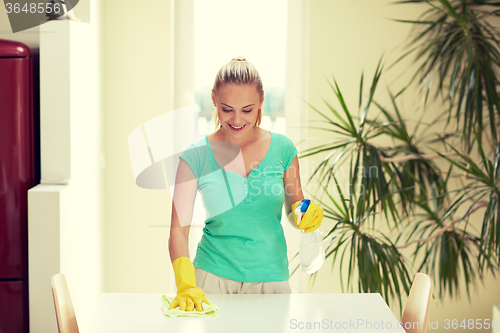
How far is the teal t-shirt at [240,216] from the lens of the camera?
150cm

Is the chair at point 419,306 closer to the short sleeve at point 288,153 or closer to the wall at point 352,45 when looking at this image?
the short sleeve at point 288,153

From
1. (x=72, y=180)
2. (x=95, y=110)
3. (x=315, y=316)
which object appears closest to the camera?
(x=315, y=316)

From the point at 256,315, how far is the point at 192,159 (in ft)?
1.80

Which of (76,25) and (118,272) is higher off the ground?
(76,25)

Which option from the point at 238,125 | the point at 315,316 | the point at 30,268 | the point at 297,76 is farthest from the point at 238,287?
the point at 297,76

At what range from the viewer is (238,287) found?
1.51 metres

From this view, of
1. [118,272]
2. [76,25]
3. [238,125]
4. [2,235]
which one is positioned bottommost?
[118,272]

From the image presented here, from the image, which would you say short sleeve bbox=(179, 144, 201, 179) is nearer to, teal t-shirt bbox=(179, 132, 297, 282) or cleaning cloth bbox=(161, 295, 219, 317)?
teal t-shirt bbox=(179, 132, 297, 282)

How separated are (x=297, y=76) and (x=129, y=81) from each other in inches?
40.1

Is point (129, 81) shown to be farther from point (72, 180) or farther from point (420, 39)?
point (420, 39)

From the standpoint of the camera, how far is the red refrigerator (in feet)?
5.60

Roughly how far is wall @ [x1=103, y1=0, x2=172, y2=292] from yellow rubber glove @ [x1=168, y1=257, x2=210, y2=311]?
4.63ft

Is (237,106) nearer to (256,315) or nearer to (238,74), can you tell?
(238,74)

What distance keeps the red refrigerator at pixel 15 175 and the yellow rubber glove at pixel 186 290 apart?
776 mm
